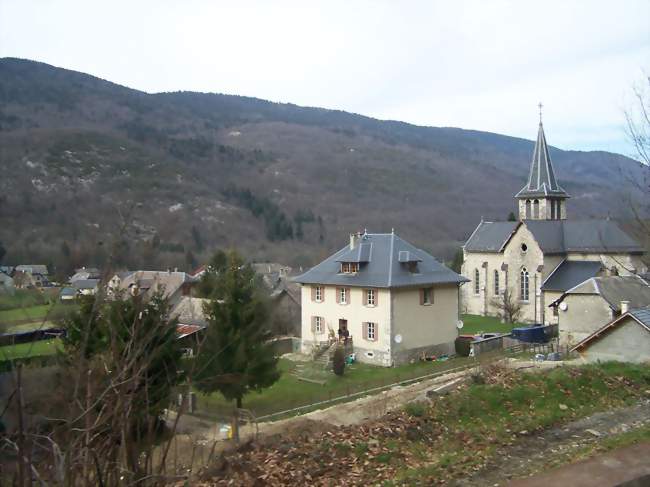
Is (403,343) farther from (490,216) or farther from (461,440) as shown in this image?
(490,216)

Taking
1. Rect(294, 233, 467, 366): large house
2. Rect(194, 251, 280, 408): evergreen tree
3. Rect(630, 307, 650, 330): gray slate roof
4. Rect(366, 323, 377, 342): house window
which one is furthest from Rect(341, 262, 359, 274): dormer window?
Rect(630, 307, 650, 330): gray slate roof

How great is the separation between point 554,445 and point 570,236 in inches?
1545

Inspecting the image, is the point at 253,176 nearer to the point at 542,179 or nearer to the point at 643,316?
the point at 542,179

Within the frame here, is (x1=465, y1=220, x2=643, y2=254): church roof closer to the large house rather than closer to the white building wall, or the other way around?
the large house

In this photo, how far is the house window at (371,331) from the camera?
32.6 metres

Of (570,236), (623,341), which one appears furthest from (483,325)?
(623,341)

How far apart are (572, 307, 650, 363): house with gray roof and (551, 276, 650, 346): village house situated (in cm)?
1400

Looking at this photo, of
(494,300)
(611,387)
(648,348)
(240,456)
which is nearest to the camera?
(240,456)

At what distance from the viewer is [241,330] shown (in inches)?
921

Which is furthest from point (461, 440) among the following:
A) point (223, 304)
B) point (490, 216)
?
point (490, 216)

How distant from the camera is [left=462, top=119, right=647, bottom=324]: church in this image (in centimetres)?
4250

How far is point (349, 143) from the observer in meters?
184

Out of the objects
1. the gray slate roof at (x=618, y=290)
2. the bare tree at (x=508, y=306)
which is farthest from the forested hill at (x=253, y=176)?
the gray slate roof at (x=618, y=290)

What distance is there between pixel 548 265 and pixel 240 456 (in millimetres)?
39779
